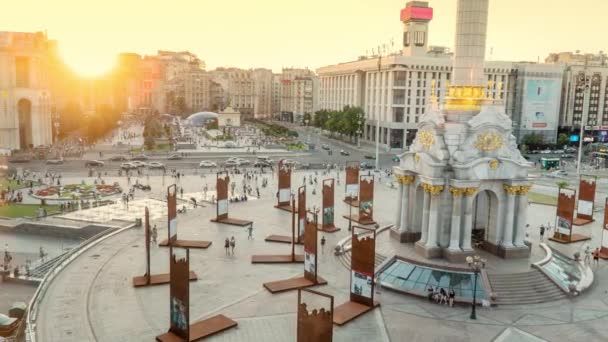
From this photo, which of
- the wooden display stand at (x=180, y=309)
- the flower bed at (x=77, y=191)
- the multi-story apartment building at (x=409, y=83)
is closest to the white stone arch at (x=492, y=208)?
the wooden display stand at (x=180, y=309)

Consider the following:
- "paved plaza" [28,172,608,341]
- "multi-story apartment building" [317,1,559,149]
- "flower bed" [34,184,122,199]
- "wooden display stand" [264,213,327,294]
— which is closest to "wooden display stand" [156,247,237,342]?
"paved plaza" [28,172,608,341]

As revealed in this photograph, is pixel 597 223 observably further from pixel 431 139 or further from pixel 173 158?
pixel 173 158

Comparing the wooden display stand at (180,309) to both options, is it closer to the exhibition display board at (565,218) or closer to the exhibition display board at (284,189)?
the exhibition display board at (284,189)

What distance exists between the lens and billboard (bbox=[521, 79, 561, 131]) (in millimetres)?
122312

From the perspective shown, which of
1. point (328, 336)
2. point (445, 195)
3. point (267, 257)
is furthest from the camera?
point (267, 257)

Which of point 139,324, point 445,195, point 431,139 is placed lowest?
point 139,324

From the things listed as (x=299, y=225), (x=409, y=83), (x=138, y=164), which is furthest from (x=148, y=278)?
(x=409, y=83)

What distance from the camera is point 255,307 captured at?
2945cm

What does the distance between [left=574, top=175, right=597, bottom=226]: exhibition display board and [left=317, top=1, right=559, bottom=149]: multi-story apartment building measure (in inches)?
2371

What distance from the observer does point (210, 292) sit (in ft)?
104

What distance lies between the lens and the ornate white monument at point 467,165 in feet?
114

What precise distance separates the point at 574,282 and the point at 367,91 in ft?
328

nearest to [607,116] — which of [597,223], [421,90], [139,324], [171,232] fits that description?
[421,90]

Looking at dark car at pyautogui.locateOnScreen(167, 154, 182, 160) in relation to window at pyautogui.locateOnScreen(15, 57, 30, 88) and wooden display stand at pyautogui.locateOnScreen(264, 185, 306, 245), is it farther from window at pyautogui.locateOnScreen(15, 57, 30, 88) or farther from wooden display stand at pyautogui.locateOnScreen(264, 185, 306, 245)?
wooden display stand at pyautogui.locateOnScreen(264, 185, 306, 245)
